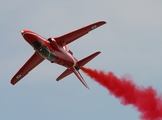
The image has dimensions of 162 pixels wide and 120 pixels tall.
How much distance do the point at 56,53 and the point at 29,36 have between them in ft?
19.1

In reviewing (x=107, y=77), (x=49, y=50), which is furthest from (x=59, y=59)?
(x=107, y=77)

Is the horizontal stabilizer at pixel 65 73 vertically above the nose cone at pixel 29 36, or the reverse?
the nose cone at pixel 29 36

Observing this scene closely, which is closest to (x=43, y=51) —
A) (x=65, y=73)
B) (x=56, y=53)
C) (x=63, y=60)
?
(x=56, y=53)

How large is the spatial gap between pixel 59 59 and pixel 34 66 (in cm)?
604

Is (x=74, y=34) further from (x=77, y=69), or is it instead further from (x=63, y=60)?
(x=77, y=69)

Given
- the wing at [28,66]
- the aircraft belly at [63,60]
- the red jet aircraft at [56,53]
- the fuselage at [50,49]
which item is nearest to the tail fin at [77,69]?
the red jet aircraft at [56,53]

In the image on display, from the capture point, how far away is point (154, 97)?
113 m

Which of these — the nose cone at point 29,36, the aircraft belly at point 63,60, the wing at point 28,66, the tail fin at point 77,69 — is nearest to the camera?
the nose cone at point 29,36

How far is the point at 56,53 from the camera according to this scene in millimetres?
108938

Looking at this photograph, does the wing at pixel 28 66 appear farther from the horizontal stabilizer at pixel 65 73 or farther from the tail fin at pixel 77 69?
the tail fin at pixel 77 69

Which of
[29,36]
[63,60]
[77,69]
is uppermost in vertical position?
[29,36]

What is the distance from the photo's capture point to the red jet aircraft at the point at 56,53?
4176 inches

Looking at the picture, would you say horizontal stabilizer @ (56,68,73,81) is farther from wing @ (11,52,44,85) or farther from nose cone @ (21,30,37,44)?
nose cone @ (21,30,37,44)

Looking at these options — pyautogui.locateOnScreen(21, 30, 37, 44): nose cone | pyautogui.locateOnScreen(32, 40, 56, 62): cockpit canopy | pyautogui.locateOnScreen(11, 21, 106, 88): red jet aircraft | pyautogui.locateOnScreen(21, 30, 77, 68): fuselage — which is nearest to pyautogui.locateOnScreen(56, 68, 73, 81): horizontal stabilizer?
pyautogui.locateOnScreen(11, 21, 106, 88): red jet aircraft
